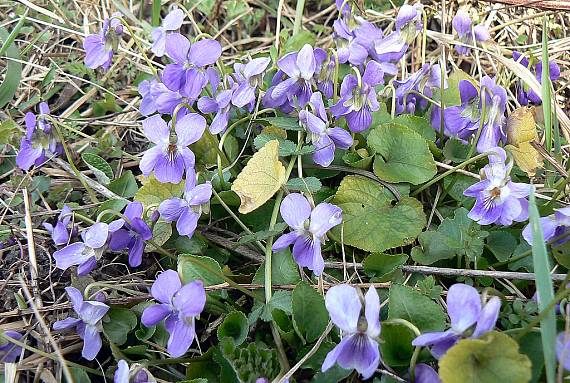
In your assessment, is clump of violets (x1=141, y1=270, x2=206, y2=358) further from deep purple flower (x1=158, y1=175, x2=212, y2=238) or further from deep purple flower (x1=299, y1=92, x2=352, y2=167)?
deep purple flower (x1=299, y1=92, x2=352, y2=167)

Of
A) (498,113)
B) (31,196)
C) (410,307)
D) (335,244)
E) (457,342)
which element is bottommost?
(31,196)

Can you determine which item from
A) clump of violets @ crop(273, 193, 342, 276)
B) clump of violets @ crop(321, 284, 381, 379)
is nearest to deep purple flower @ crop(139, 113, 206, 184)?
clump of violets @ crop(273, 193, 342, 276)

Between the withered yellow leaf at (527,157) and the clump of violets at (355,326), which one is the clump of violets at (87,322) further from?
the withered yellow leaf at (527,157)

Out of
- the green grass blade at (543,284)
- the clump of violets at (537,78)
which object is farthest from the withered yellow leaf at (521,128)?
the green grass blade at (543,284)

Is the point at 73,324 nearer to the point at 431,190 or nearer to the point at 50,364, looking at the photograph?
the point at 50,364

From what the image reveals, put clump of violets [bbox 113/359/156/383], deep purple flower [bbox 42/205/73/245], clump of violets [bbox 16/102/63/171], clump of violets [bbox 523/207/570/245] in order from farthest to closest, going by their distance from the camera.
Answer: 1. clump of violets [bbox 16/102/63/171]
2. deep purple flower [bbox 42/205/73/245]
3. clump of violets [bbox 523/207/570/245]
4. clump of violets [bbox 113/359/156/383]

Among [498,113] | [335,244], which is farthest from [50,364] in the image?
[498,113]
